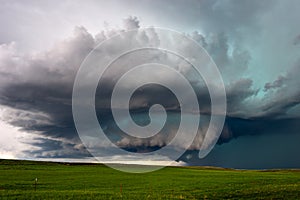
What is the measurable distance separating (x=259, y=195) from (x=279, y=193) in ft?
9.49

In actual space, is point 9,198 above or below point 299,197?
above

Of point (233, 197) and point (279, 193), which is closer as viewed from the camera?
point (233, 197)

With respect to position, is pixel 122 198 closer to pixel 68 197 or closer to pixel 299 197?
pixel 68 197

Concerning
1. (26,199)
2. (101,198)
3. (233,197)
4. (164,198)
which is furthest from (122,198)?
(233,197)

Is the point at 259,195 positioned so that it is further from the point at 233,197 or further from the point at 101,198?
the point at 101,198

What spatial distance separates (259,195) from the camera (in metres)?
29.9

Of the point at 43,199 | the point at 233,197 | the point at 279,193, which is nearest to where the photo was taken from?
the point at 43,199

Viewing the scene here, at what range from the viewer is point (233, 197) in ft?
94.2

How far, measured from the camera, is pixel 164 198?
26.7m

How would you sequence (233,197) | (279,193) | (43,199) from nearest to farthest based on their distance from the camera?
(43,199) → (233,197) → (279,193)

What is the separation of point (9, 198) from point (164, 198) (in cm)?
1364

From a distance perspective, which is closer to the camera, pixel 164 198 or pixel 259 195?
pixel 164 198

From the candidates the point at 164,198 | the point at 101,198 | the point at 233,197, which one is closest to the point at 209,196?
the point at 233,197

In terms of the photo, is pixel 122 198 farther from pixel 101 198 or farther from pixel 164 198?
pixel 164 198
